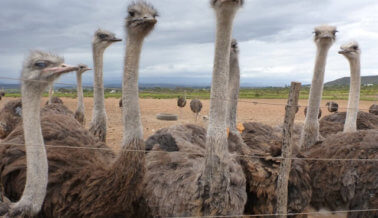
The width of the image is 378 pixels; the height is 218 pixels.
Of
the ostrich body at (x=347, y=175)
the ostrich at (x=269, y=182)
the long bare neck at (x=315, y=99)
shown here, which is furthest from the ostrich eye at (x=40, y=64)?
the long bare neck at (x=315, y=99)

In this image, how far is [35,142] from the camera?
2797 mm


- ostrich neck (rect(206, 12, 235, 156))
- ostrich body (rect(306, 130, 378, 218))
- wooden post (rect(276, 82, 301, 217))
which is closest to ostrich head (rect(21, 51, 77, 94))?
ostrich neck (rect(206, 12, 235, 156))

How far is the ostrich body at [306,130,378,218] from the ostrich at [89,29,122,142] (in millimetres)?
2751

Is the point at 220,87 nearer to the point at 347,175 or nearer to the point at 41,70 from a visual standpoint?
the point at 41,70

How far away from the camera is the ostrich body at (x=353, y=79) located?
16.9 ft

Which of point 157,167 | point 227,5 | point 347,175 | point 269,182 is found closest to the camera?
point 227,5

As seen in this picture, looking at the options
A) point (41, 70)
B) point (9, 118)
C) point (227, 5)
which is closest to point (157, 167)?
point (41, 70)

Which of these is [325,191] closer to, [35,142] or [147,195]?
[147,195]

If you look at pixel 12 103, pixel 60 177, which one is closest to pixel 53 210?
pixel 60 177

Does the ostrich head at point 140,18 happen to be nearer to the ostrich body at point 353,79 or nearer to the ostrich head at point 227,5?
the ostrich head at point 227,5

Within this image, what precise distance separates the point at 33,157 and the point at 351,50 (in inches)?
172

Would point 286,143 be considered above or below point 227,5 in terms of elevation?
below

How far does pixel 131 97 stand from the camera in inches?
121

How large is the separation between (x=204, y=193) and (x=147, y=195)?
536 mm
